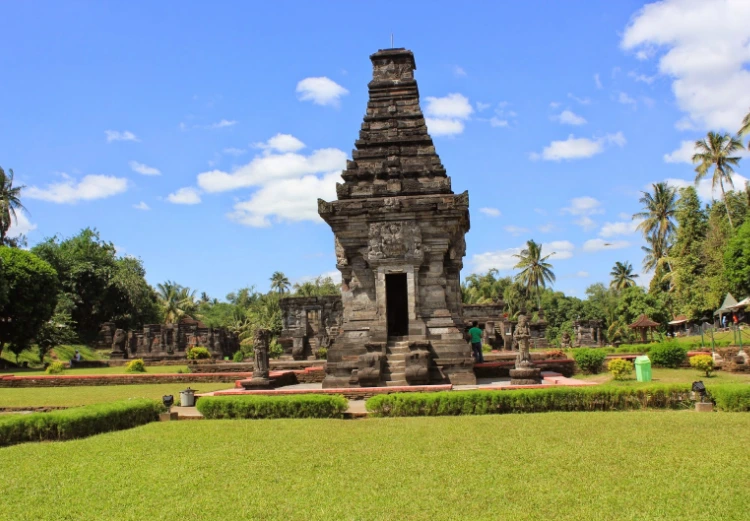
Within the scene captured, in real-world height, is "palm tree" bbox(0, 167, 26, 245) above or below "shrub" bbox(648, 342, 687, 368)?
above

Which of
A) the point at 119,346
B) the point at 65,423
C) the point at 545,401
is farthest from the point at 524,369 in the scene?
the point at 119,346

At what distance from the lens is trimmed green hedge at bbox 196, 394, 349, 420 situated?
1105 centimetres

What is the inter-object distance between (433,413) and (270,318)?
48.4 m

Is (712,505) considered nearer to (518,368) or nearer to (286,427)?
(286,427)

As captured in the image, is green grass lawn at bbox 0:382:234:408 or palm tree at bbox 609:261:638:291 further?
palm tree at bbox 609:261:638:291

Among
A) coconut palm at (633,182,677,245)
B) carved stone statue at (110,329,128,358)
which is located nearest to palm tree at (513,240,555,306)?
coconut palm at (633,182,677,245)

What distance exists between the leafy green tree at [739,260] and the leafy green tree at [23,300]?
3703 centimetres

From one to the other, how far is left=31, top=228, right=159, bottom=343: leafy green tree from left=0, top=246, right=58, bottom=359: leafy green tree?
51.3 feet

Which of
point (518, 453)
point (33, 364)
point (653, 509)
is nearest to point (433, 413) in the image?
point (518, 453)

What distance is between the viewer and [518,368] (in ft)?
47.6

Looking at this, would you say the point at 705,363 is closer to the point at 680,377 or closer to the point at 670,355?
the point at 680,377

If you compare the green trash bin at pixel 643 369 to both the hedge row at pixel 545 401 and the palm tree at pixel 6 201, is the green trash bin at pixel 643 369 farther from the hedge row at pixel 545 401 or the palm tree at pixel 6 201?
the palm tree at pixel 6 201

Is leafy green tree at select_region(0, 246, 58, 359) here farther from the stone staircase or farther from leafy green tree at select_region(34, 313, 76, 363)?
the stone staircase

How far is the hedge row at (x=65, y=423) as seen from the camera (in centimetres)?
923
